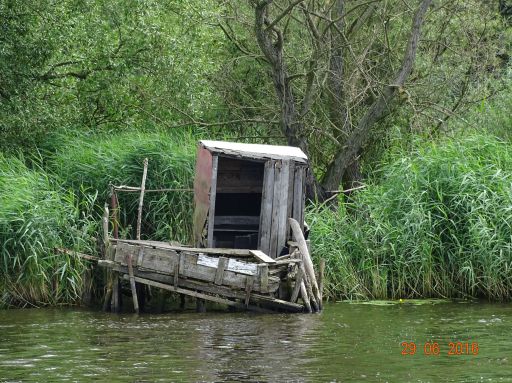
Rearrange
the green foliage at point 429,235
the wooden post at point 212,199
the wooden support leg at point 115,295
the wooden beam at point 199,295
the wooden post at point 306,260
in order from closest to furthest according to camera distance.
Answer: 1. the wooden beam at point 199,295
2. the wooden post at point 306,260
3. the wooden support leg at point 115,295
4. the wooden post at point 212,199
5. the green foliage at point 429,235

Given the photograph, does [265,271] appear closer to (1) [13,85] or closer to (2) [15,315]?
Answer: (2) [15,315]

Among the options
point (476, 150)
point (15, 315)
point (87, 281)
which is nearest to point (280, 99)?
point (476, 150)

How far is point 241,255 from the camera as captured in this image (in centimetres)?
1542

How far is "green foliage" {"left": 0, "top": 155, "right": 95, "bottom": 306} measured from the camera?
1616 centimetres

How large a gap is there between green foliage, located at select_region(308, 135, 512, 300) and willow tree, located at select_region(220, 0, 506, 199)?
2084 millimetres

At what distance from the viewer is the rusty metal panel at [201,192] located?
16234mm

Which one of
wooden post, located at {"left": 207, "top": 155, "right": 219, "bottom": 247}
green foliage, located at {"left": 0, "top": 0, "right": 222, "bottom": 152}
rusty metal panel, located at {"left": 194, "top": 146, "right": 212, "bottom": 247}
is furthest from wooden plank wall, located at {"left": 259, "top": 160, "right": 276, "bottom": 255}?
green foliage, located at {"left": 0, "top": 0, "right": 222, "bottom": 152}

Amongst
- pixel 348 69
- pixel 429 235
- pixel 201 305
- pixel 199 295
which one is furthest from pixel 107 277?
pixel 348 69

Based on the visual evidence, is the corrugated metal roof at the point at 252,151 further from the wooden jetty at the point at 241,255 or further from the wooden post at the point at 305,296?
the wooden post at the point at 305,296

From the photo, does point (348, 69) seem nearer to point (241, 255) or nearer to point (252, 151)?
point (252, 151)

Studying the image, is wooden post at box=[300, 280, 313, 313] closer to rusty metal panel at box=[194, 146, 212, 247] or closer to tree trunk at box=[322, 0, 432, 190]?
rusty metal panel at box=[194, 146, 212, 247]

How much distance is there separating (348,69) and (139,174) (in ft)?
16.9

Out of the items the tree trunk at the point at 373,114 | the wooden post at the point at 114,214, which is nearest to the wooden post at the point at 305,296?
the wooden post at the point at 114,214
